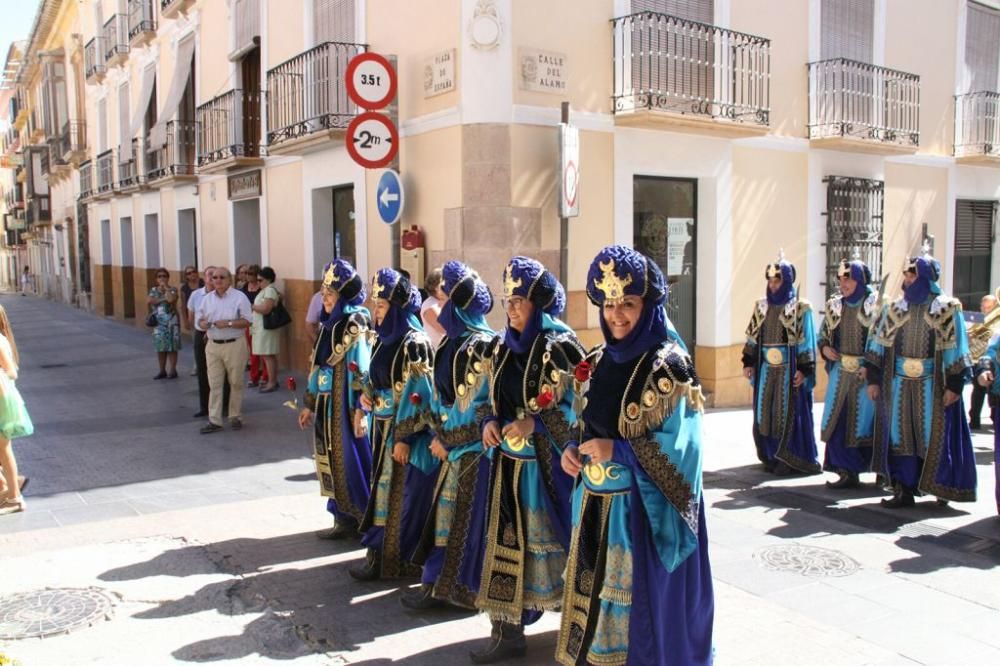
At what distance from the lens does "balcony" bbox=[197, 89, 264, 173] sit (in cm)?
1472

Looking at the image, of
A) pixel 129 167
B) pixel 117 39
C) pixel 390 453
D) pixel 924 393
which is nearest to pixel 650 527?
pixel 390 453

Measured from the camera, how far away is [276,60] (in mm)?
13797

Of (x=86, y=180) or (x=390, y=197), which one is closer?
(x=390, y=197)

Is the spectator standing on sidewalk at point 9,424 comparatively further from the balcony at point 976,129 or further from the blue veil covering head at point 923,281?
the balcony at point 976,129

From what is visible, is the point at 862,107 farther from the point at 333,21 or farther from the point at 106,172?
the point at 106,172

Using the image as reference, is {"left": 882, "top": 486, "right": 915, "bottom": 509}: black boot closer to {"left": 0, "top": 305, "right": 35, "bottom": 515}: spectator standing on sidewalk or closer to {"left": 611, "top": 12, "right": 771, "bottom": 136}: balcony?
{"left": 611, "top": 12, "right": 771, "bottom": 136}: balcony

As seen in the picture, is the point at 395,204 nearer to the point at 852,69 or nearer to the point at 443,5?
the point at 443,5

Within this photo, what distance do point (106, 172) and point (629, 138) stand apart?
64.8 ft

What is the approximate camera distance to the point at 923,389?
21.9ft

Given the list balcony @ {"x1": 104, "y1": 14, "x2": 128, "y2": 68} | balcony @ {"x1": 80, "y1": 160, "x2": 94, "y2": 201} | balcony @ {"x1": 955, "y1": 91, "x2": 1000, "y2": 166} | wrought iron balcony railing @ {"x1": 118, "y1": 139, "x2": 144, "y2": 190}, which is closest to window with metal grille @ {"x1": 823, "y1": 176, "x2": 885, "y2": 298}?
balcony @ {"x1": 955, "y1": 91, "x2": 1000, "y2": 166}

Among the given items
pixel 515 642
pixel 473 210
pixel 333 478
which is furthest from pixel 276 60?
pixel 515 642

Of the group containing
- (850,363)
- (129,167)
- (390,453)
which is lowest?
(390,453)

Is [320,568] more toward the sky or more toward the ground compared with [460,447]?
more toward the ground

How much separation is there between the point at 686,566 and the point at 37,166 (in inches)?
1626
